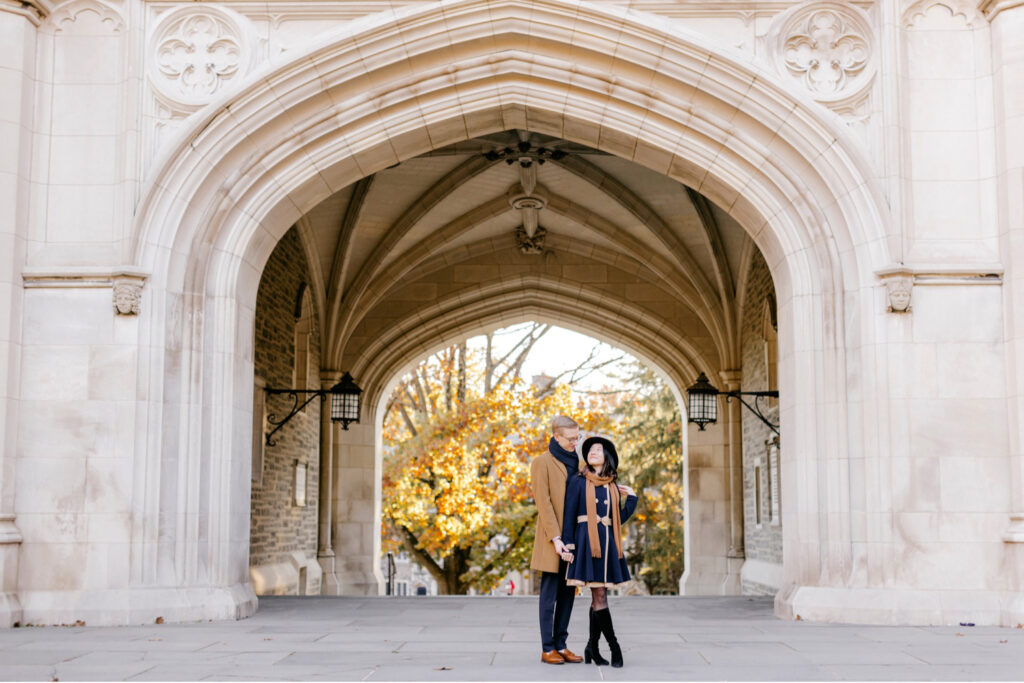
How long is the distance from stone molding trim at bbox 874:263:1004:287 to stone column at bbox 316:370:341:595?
887 cm

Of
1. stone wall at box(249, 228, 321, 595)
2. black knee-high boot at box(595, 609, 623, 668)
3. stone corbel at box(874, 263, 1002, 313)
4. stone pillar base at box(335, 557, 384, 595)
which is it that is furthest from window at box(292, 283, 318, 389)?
black knee-high boot at box(595, 609, 623, 668)

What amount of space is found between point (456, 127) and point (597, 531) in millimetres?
4443

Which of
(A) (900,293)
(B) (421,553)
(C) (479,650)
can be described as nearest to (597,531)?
(C) (479,650)

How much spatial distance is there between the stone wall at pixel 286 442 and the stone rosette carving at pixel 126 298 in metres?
3.48

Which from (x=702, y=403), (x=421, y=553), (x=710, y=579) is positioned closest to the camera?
(x=702, y=403)

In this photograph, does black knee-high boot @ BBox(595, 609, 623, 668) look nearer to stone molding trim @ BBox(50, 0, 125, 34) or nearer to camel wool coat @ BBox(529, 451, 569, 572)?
camel wool coat @ BBox(529, 451, 569, 572)

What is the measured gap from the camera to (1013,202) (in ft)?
24.5

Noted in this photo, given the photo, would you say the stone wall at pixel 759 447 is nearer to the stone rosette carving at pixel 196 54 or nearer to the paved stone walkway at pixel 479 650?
the paved stone walkway at pixel 479 650

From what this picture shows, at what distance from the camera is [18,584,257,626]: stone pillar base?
7281mm

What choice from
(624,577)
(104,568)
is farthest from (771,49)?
(104,568)

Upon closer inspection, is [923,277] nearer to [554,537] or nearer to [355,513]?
[554,537]

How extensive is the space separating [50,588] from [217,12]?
13.4 ft

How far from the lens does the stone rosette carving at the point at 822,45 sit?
7938 mm

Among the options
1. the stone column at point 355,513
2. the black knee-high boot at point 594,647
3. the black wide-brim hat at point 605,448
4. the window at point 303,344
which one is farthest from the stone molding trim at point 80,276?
the stone column at point 355,513
